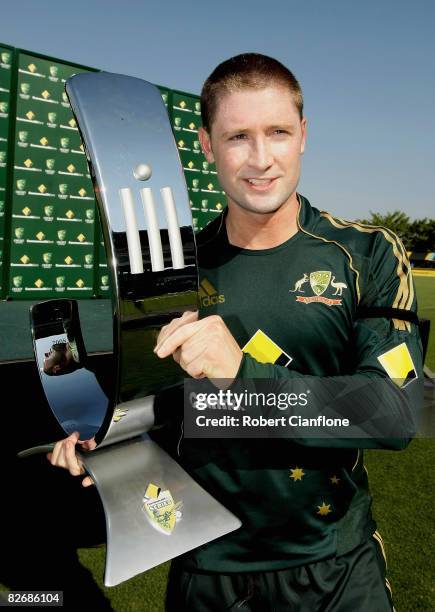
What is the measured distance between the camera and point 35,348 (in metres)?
0.91

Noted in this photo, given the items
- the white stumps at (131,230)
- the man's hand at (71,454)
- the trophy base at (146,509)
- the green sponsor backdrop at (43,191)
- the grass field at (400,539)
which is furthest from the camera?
the green sponsor backdrop at (43,191)

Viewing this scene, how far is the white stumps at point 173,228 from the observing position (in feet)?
1.53

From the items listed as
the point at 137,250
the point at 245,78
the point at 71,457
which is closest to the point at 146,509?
the point at 71,457

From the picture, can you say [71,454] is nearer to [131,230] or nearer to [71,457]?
[71,457]

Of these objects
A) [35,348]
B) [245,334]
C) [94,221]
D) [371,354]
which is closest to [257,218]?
[245,334]

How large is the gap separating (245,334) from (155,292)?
1.88ft

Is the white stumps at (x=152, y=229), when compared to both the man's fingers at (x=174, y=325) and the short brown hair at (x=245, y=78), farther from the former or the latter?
the short brown hair at (x=245, y=78)

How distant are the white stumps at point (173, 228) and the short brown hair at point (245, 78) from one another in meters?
0.35

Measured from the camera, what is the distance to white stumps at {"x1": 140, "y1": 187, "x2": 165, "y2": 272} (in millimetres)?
452

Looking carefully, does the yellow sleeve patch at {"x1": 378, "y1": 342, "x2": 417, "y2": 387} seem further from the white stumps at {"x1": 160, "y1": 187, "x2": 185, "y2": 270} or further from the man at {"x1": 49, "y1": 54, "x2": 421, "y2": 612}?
the white stumps at {"x1": 160, "y1": 187, "x2": 185, "y2": 270}

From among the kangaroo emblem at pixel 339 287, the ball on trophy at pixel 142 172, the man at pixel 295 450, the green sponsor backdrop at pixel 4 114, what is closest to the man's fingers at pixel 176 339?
the ball on trophy at pixel 142 172

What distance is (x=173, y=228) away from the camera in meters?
0.47

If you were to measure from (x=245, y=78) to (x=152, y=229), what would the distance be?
403mm

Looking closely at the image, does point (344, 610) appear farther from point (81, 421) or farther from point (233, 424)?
point (81, 421)
